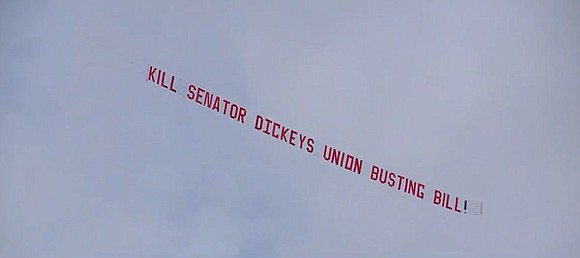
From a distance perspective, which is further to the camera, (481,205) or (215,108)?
(481,205)

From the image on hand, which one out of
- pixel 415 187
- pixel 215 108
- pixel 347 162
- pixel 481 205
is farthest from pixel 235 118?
pixel 481 205

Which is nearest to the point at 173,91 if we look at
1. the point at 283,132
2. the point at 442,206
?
the point at 283,132

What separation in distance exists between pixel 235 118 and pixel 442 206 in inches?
147

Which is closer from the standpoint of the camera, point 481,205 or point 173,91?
point 173,91

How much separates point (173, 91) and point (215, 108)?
713mm

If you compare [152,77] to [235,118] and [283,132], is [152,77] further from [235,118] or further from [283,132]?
[283,132]

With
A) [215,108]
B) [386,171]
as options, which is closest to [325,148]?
[386,171]

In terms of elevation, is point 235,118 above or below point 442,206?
above

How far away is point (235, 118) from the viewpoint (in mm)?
10906

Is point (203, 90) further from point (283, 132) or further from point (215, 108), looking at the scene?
point (283, 132)

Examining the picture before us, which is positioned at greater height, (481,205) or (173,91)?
(173,91)

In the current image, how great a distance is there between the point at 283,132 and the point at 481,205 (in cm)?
367

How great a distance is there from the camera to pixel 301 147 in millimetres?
10844

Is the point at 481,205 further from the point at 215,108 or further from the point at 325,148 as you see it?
the point at 215,108
